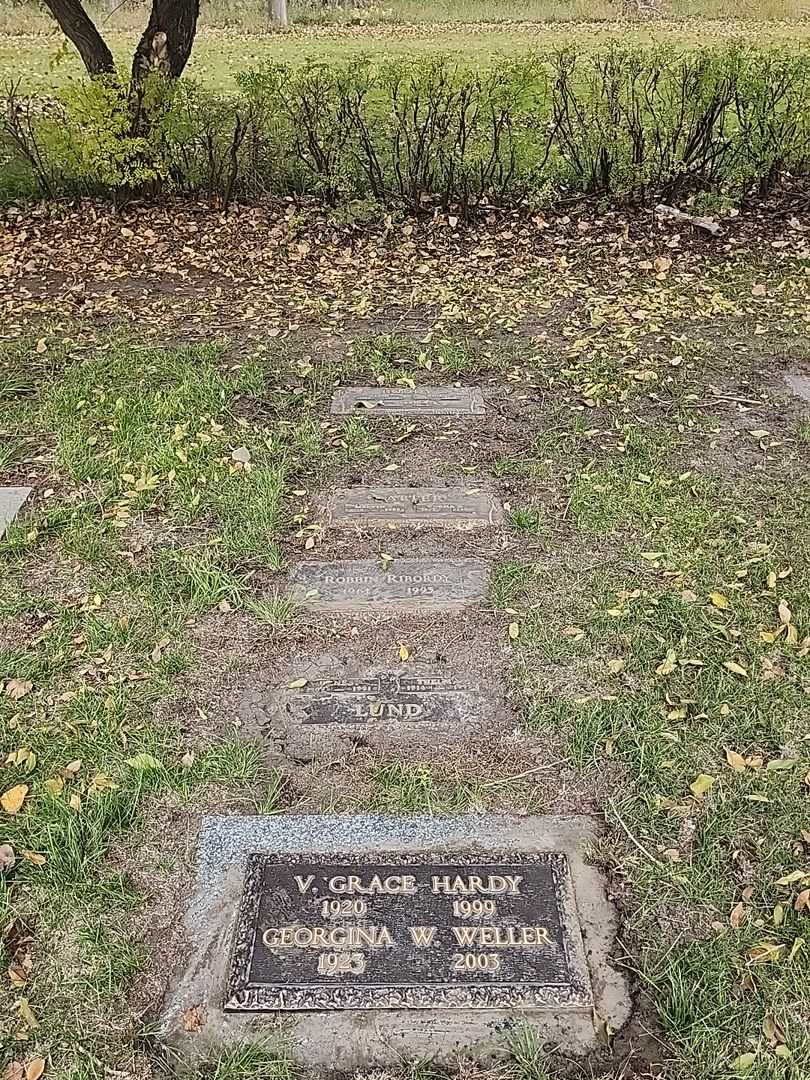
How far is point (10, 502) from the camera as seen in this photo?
4180 millimetres

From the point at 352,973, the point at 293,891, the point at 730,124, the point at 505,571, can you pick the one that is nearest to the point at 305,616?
the point at 505,571

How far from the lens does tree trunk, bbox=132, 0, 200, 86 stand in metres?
7.78

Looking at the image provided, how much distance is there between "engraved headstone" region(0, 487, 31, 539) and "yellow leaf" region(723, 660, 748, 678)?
9.44 feet

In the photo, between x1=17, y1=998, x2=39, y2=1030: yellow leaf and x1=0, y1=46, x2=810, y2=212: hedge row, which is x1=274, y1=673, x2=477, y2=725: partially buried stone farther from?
x1=0, y1=46, x2=810, y2=212: hedge row

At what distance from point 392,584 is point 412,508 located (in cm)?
60

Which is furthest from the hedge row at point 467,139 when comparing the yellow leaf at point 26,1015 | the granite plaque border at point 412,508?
the yellow leaf at point 26,1015

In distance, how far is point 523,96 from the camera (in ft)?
25.0

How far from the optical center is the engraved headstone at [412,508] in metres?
4.09

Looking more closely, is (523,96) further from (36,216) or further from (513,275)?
(36,216)

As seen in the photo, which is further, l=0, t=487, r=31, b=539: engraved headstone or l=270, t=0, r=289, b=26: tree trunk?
l=270, t=0, r=289, b=26: tree trunk

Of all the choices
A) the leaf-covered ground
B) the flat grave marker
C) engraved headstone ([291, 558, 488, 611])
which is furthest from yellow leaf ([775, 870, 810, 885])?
engraved headstone ([291, 558, 488, 611])

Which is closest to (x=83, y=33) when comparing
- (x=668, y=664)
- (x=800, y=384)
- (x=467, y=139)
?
(x=467, y=139)

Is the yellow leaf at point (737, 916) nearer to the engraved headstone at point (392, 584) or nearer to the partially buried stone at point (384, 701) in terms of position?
the partially buried stone at point (384, 701)

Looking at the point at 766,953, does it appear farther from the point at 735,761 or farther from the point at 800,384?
the point at 800,384
